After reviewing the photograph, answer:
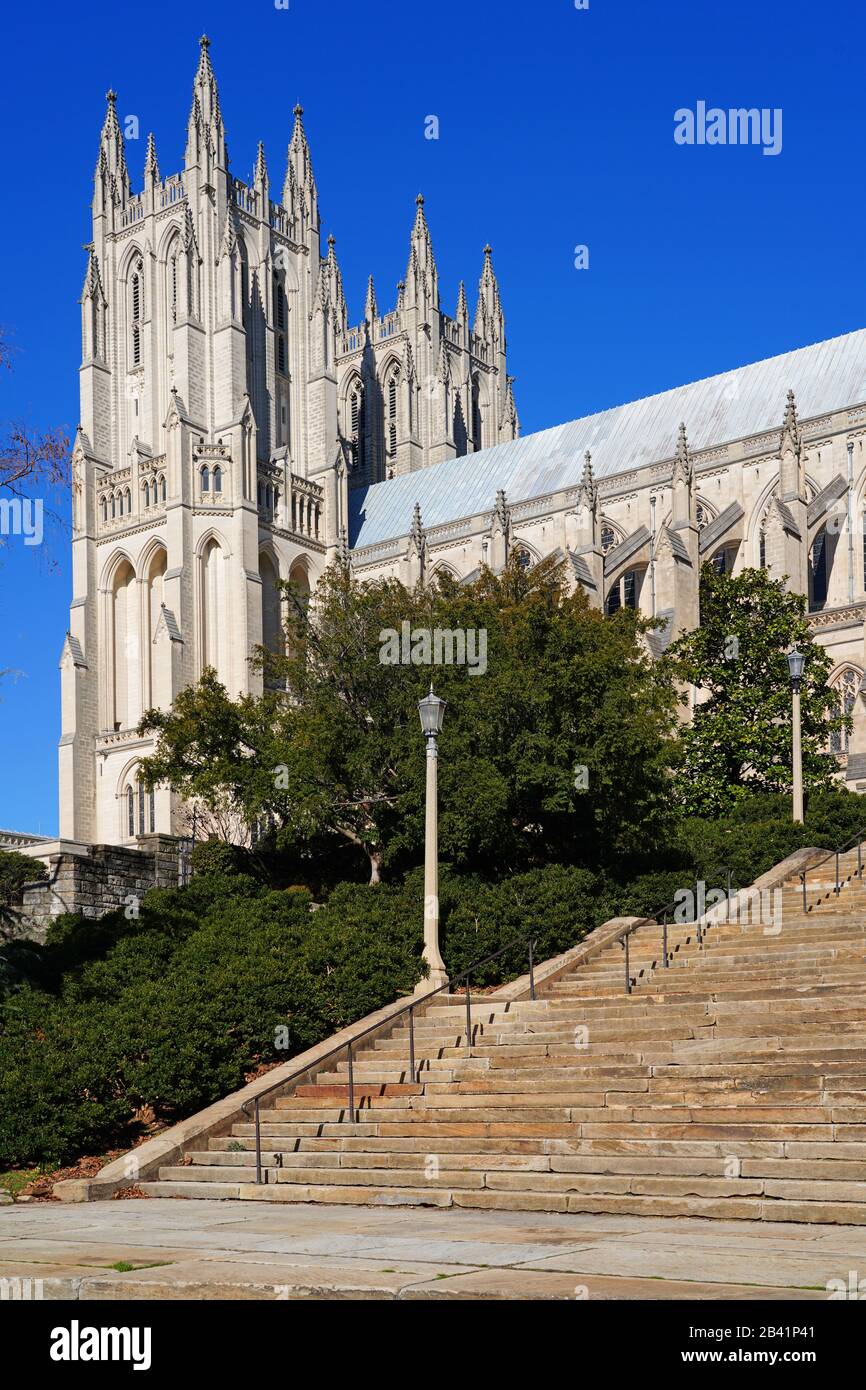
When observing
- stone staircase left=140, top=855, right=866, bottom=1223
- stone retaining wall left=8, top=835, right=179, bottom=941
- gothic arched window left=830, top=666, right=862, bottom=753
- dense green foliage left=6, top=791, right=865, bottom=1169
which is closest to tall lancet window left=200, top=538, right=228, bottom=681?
gothic arched window left=830, top=666, right=862, bottom=753

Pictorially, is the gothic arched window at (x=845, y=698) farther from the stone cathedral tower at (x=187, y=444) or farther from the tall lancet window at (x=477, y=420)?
the tall lancet window at (x=477, y=420)

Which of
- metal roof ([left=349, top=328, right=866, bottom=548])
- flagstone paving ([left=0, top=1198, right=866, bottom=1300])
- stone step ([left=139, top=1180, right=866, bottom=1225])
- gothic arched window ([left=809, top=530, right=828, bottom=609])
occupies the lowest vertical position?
stone step ([left=139, top=1180, right=866, bottom=1225])

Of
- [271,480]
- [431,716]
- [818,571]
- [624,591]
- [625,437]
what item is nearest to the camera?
[431,716]

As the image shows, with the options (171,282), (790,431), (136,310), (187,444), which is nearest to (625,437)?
(790,431)

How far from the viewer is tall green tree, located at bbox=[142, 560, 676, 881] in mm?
28188

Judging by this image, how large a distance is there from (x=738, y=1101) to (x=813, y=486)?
45.9m

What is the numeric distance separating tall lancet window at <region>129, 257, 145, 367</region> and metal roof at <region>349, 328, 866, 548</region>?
13.4 m

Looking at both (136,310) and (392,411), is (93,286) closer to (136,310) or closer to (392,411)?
(136,310)

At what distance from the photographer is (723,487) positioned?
60.2 metres

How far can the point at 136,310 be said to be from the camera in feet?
238

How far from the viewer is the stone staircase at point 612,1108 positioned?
12562mm

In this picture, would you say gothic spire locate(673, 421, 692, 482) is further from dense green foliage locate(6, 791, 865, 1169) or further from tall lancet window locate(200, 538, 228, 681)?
dense green foliage locate(6, 791, 865, 1169)

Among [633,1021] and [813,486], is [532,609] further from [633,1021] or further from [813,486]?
[813,486]

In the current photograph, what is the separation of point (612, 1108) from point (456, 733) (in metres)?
14.7
